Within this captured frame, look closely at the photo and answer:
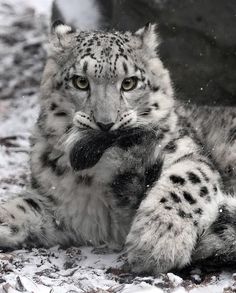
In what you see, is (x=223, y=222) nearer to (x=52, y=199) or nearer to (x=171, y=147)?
(x=171, y=147)

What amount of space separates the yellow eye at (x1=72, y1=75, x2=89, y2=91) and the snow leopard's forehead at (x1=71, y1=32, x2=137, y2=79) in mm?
49

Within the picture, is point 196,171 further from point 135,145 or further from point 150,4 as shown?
point 150,4

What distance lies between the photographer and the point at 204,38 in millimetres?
6848

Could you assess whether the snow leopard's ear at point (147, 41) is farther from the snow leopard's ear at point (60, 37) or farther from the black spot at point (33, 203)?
the black spot at point (33, 203)

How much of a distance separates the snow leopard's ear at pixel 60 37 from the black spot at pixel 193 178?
1.06m

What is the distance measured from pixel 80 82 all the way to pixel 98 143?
43 cm

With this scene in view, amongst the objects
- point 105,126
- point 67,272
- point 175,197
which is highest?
point 105,126

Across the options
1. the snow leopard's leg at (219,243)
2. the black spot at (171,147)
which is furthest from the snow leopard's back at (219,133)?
the snow leopard's leg at (219,243)

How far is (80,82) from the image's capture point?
4.40 meters

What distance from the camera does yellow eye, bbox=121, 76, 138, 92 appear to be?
14.5 feet

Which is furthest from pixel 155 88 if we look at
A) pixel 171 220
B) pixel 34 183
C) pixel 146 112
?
pixel 171 220

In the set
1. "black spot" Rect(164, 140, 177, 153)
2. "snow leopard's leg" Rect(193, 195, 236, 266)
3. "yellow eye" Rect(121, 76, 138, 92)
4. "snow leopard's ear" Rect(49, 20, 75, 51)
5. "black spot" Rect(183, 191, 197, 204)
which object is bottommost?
"snow leopard's leg" Rect(193, 195, 236, 266)

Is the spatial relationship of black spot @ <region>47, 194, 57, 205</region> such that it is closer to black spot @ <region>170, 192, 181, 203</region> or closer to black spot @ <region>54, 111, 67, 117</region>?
black spot @ <region>54, 111, 67, 117</region>

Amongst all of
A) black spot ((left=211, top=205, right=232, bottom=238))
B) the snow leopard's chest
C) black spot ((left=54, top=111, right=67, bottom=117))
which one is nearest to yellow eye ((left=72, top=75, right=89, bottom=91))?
black spot ((left=54, top=111, right=67, bottom=117))
